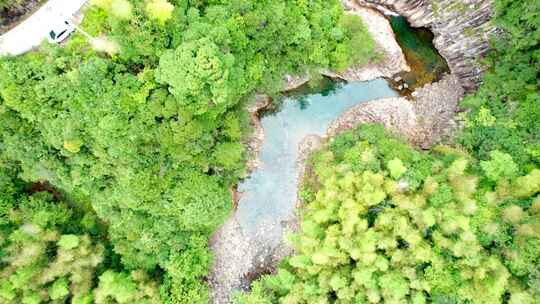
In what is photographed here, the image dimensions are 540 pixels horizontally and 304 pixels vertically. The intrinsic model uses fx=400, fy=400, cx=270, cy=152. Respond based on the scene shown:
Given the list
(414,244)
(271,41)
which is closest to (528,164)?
(414,244)

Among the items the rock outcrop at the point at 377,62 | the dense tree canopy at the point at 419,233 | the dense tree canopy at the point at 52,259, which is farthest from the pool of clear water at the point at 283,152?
the dense tree canopy at the point at 52,259

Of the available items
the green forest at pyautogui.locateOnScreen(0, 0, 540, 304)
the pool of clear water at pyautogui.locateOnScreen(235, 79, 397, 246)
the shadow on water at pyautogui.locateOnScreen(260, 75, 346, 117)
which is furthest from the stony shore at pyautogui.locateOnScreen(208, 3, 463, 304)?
the green forest at pyautogui.locateOnScreen(0, 0, 540, 304)

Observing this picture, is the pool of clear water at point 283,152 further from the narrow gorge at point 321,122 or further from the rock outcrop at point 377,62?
the rock outcrop at point 377,62

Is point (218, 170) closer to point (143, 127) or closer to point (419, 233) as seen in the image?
point (143, 127)

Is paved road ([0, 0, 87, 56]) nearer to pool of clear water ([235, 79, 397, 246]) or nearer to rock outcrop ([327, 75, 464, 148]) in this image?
pool of clear water ([235, 79, 397, 246])

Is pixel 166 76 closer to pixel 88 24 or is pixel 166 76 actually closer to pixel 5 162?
pixel 88 24

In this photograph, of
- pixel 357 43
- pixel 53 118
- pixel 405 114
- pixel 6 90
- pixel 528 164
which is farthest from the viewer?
pixel 405 114
